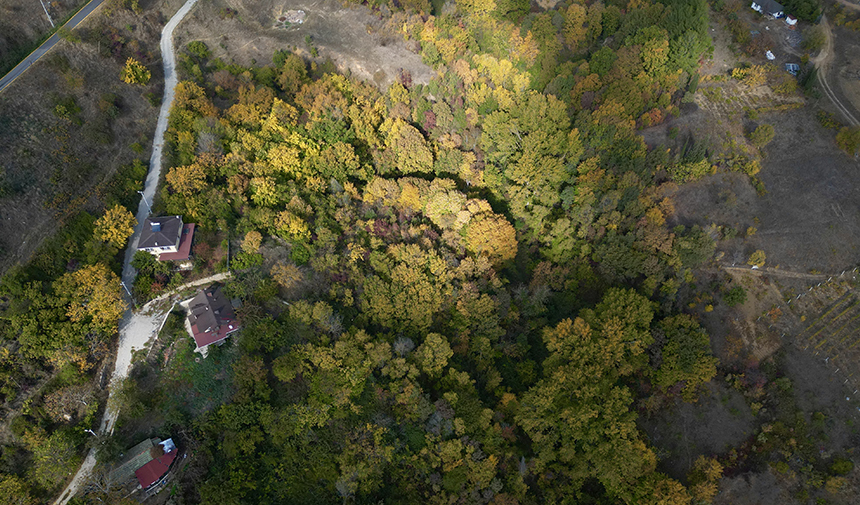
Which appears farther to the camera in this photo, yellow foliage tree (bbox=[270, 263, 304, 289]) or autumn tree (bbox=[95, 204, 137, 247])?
autumn tree (bbox=[95, 204, 137, 247])

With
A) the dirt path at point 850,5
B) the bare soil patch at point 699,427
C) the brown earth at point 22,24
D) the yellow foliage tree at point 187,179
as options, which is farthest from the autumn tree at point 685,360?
the brown earth at point 22,24

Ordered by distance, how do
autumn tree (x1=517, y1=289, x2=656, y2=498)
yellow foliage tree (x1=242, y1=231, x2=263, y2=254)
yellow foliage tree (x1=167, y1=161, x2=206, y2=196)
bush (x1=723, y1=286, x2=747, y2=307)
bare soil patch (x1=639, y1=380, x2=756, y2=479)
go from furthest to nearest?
yellow foliage tree (x1=167, y1=161, x2=206, y2=196)
bush (x1=723, y1=286, x2=747, y2=307)
yellow foliage tree (x1=242, y1=231, x2=263, y2=254)
bare soil patch (x1=639, y1=380, x2=756, y2=479)
autumn tree (x1=517, y1=289, x2=656, y2=498)

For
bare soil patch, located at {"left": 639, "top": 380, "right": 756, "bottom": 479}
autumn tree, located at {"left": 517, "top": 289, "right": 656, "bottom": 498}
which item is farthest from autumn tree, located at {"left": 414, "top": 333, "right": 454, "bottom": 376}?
bare soil patch, located at {"left": 639, "top": 380, "right": 756, "bottom": 479}

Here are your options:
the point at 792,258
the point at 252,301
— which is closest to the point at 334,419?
the point at 252,301

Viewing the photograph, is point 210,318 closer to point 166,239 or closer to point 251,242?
point 251,242

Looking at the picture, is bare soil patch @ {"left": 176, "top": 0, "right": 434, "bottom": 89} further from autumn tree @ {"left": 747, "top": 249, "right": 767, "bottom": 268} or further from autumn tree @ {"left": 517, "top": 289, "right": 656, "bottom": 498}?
autumn tree @ {"left": 747, "top": 249, "right": 767, "bottom": 268}

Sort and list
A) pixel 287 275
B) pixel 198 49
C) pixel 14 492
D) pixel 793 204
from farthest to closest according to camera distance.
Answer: pixel 198 49 < pixel 793 204 < pixel 287 275 < pixel 14 492

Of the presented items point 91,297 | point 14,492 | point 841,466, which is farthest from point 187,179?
point 841,466
